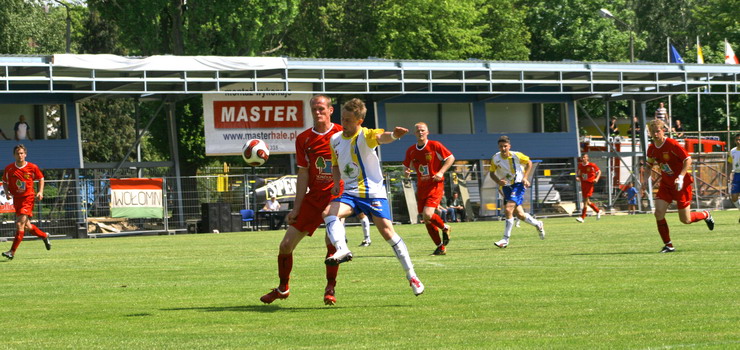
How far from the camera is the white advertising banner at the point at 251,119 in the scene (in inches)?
1598

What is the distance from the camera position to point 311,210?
442 inches

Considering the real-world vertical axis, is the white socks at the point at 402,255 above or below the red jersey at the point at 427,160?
below

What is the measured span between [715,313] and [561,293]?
2.28 meters

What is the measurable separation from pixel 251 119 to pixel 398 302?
3062cm

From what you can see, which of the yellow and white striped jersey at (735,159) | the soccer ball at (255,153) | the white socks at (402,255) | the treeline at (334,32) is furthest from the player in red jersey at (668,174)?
the treeline at (334,32)

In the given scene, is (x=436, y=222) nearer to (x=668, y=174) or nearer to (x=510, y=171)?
(x=510, y=171)

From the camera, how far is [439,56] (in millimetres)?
64250

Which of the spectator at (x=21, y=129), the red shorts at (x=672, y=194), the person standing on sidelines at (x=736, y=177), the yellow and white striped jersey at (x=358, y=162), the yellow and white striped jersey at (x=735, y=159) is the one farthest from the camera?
the spectator at (x=21, y=129)

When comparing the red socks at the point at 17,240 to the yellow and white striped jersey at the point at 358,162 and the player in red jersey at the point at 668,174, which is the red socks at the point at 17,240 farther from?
the yellow and white striped jersey at the point at 358,162

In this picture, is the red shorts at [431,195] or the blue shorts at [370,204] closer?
the blue shorts at [370,204]

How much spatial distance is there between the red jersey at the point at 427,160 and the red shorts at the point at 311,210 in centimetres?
784

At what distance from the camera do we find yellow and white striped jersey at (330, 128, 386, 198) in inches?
428

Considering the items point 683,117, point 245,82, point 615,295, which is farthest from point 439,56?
point 615,295

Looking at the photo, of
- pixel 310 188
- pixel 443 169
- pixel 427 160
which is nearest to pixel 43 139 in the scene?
pixel 427 160
